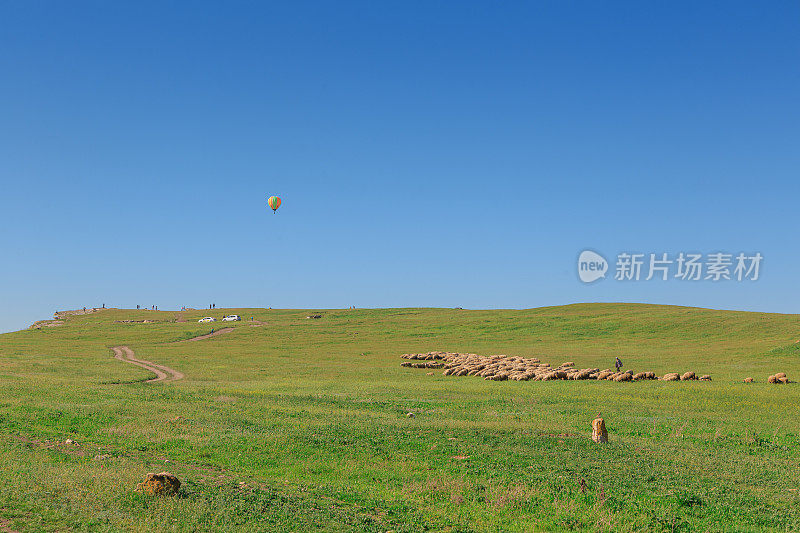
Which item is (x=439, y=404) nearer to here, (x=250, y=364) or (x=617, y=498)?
(x=617, y=498)

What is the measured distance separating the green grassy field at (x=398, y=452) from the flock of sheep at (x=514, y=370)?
11.7 ft

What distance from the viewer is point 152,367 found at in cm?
7325

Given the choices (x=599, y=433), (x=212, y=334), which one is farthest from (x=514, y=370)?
(x=212, y=334)

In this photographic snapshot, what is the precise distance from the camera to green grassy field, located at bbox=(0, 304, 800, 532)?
17453mm

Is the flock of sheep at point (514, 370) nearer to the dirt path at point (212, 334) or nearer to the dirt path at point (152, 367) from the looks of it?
the dirt path at point (152, 367)

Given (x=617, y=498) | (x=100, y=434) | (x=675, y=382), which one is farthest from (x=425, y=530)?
(x=675, y=382)

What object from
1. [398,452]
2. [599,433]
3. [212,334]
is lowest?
[398,452]

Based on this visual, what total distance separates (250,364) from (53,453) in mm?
52063

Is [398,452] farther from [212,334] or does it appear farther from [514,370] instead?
[212,334]

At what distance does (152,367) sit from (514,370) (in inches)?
1780

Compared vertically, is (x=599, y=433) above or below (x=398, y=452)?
above

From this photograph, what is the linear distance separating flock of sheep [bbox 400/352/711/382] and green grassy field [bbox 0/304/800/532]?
3553 mm

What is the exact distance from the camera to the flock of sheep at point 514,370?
54.5 m

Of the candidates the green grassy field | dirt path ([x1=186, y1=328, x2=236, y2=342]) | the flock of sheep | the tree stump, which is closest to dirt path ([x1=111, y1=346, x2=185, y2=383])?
the green grassy field
